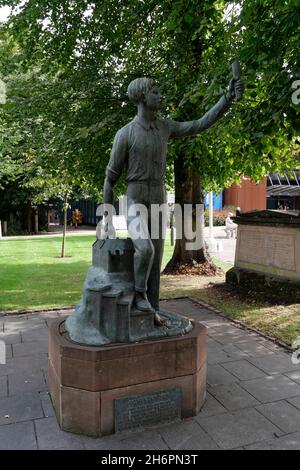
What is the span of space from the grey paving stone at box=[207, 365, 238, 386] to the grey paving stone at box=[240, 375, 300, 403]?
0.19 m

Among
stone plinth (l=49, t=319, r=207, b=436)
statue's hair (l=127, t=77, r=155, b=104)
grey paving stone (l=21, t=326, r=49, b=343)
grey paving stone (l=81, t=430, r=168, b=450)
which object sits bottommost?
grey paving stone (l=81, t=430, r=168, b=450)

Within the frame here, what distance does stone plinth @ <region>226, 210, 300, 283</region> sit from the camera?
336 inches

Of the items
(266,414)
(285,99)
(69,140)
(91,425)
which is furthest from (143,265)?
(69,140)

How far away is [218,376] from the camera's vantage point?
198 inches

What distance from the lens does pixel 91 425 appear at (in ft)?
12.3

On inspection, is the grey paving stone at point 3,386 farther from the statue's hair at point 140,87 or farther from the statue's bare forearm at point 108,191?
the statue's hair at point 140,87

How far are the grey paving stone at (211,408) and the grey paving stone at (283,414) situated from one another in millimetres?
395

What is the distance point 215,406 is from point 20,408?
6.75 ft

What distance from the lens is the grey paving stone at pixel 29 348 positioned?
5.85 metres

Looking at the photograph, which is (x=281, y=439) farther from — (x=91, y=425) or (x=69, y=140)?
(x=69, y=140)

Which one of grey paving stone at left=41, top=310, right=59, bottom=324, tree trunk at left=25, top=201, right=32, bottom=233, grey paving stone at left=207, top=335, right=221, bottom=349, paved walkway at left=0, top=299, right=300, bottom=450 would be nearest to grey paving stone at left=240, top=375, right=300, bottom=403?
paved walkway at left=0, top=299, right=300, bottom=450

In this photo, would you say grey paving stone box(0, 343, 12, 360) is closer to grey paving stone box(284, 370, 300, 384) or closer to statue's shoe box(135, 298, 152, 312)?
statue's shoe box(135, 298, 152, 312)

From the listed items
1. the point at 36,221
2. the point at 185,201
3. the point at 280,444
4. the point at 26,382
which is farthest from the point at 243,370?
the point at 36,221
